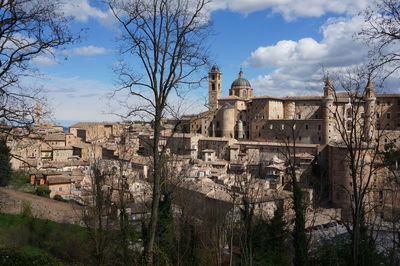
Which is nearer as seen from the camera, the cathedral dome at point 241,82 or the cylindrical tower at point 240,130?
the cylindrical tower at point 240,130

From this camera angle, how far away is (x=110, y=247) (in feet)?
40.8

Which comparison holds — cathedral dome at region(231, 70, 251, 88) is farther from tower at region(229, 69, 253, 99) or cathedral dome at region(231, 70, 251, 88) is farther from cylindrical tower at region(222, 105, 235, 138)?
cylindrical tower at region(222, 105, 235, 138)

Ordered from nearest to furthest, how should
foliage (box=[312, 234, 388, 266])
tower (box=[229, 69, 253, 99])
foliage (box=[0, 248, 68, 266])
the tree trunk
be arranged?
the tree trunk < foliage (box=[0, 248, 68, 266]) < foliage (box=[312, 234, 388, 266]) < tower (box=[229, 69, 253, 99])

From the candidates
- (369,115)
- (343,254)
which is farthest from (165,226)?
(369,115)

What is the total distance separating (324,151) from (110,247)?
3247 centimetres

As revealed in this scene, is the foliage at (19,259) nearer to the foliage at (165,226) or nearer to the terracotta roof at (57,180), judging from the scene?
the foliage at (165,226)

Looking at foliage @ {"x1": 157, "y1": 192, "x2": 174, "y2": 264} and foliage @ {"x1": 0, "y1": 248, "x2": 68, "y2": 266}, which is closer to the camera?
foliage @ {"x1": 0, "y1": 248, "x2": 68, "y2": 266}

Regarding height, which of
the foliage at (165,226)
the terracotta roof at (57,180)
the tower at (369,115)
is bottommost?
the terracotta roof at (57,180)

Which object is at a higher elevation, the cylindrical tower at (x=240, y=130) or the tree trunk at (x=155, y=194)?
the cylindrical tower at (x=240, y=130)

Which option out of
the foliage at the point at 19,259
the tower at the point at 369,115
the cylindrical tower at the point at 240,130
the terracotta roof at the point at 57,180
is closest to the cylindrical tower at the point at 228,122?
the cylindrical tower at the point at 240,130

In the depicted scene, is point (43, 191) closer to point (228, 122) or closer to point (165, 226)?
point (165, 226)

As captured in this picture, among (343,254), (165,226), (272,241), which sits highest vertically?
(165,226)

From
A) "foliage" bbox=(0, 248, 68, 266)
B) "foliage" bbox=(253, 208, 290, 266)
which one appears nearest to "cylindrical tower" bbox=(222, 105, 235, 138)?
"foliage" bbox=(253, 208, 290, 266)

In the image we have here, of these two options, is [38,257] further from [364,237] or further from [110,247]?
[364,237]
